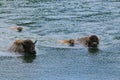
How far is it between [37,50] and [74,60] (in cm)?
296

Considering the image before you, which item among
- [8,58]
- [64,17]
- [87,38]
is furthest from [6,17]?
[8,58]

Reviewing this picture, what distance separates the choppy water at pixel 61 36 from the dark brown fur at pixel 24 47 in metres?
0.36

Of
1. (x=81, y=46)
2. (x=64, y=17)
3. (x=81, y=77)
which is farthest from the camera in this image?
(x=64, y=17)

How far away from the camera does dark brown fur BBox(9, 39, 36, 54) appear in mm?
24969

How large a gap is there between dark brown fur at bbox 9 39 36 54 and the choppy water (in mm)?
365

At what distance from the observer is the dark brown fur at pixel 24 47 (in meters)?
25.0

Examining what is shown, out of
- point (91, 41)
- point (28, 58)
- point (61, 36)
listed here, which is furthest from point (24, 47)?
point (61, 36)

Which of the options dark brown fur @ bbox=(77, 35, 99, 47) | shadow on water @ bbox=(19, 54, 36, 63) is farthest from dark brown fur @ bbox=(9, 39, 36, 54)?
dark brown fur @ bbox=(77, 35, 99, 47)

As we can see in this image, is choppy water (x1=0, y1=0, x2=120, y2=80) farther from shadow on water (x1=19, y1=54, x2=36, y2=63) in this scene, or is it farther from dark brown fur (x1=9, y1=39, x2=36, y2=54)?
dark brown fur (x1=9, y1=39, x2=36, y2=54)

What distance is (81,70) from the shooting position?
2169 cm

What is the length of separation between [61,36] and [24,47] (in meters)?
5.87

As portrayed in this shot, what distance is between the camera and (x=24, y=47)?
2522 cm

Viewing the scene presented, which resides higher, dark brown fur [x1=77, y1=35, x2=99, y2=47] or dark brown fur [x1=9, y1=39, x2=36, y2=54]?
dark brown fur [x1=9, y1=39, x2=36, y2=54]

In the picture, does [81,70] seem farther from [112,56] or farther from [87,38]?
[87,38]
